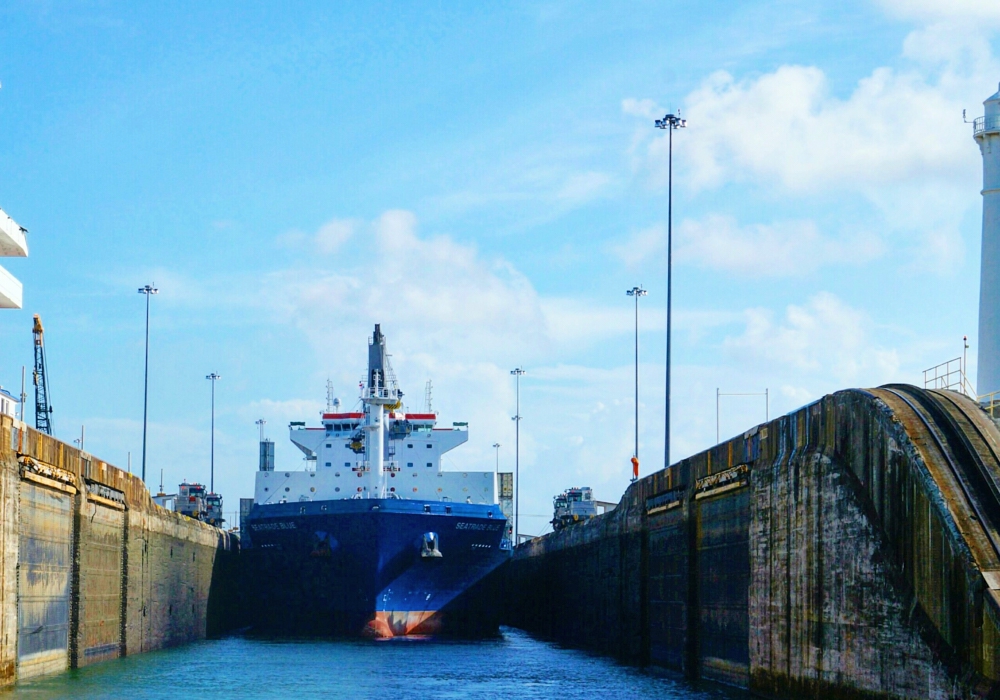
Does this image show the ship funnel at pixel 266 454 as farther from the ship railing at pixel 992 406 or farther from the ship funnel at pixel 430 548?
the ship railing at pixel 992 406

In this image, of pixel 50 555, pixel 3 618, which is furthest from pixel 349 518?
pixel 3 618

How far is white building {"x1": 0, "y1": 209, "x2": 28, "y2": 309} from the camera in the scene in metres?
36.3

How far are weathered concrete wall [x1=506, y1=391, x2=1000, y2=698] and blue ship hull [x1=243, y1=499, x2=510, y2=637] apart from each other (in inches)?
417

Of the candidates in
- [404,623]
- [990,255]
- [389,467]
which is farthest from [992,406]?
[389,467]

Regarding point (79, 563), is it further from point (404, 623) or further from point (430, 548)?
point (404, 623)

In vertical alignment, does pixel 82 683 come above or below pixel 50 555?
below

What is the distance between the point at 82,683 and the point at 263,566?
19705mm

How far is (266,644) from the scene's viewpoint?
43250 millimetres

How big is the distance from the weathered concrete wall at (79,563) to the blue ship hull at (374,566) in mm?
3127

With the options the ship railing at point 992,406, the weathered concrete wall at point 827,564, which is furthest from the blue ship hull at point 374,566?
the ship railing at point 992,406

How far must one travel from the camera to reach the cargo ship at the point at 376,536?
44.9 m

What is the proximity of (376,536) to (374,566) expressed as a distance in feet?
3.50

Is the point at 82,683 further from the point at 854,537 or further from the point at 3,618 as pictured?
the point at 854,537

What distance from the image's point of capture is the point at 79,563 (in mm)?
31859
